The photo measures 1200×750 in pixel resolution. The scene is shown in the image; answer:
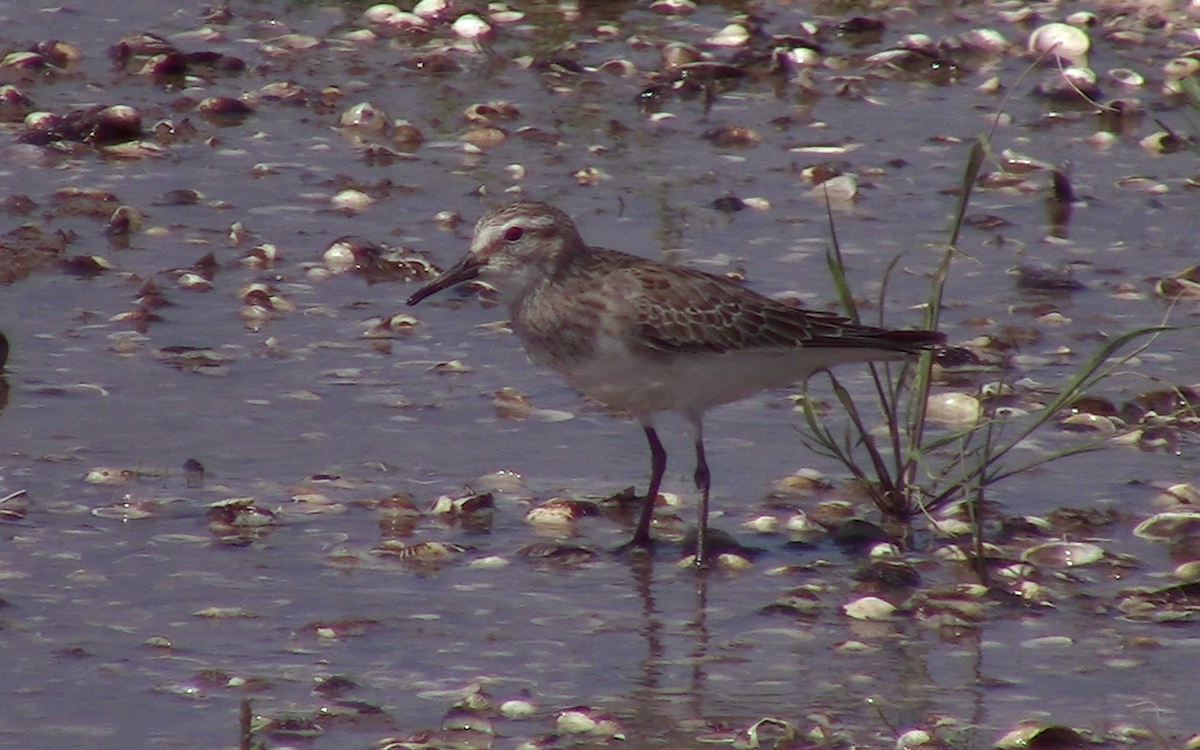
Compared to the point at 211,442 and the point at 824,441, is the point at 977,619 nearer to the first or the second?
the point at 824,441

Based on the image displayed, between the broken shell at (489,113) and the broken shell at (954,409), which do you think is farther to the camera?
the broken shell at (489,113)

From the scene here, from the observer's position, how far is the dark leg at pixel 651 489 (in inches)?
292

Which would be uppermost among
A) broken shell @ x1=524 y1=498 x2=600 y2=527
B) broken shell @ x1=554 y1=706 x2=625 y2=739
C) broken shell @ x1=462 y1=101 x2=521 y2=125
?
broken shell @ x1=554 y1=706 x2=625 y2=739

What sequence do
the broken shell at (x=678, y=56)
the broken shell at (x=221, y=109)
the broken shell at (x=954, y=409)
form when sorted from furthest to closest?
the broken shell at (x=678, y=56) → the broken shell at (x=221, y=109) → the broken shell at (x=954, y=409)

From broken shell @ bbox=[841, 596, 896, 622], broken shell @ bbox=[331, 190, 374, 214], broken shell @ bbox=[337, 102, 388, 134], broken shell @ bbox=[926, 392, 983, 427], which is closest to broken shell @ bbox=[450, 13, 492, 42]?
broken shell @ bbox=[337, 102, 388, 134]

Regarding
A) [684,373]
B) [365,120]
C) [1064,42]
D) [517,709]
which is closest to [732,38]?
[1064,42]

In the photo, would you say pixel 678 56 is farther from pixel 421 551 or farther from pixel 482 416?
pixel 421 551

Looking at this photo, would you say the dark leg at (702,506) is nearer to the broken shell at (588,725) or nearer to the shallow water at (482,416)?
the shallow water at (482,416)

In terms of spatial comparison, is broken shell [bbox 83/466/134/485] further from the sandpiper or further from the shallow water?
the sandpiper

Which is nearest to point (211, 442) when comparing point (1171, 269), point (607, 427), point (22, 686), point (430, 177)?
point (607, 427)

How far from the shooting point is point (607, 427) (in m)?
8.64

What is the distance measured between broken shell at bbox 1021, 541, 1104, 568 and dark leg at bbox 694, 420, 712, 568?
42.1 inches

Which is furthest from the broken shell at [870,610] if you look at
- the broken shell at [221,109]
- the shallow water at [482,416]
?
the broken shell at [221,109]

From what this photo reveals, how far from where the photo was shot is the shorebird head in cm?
772
